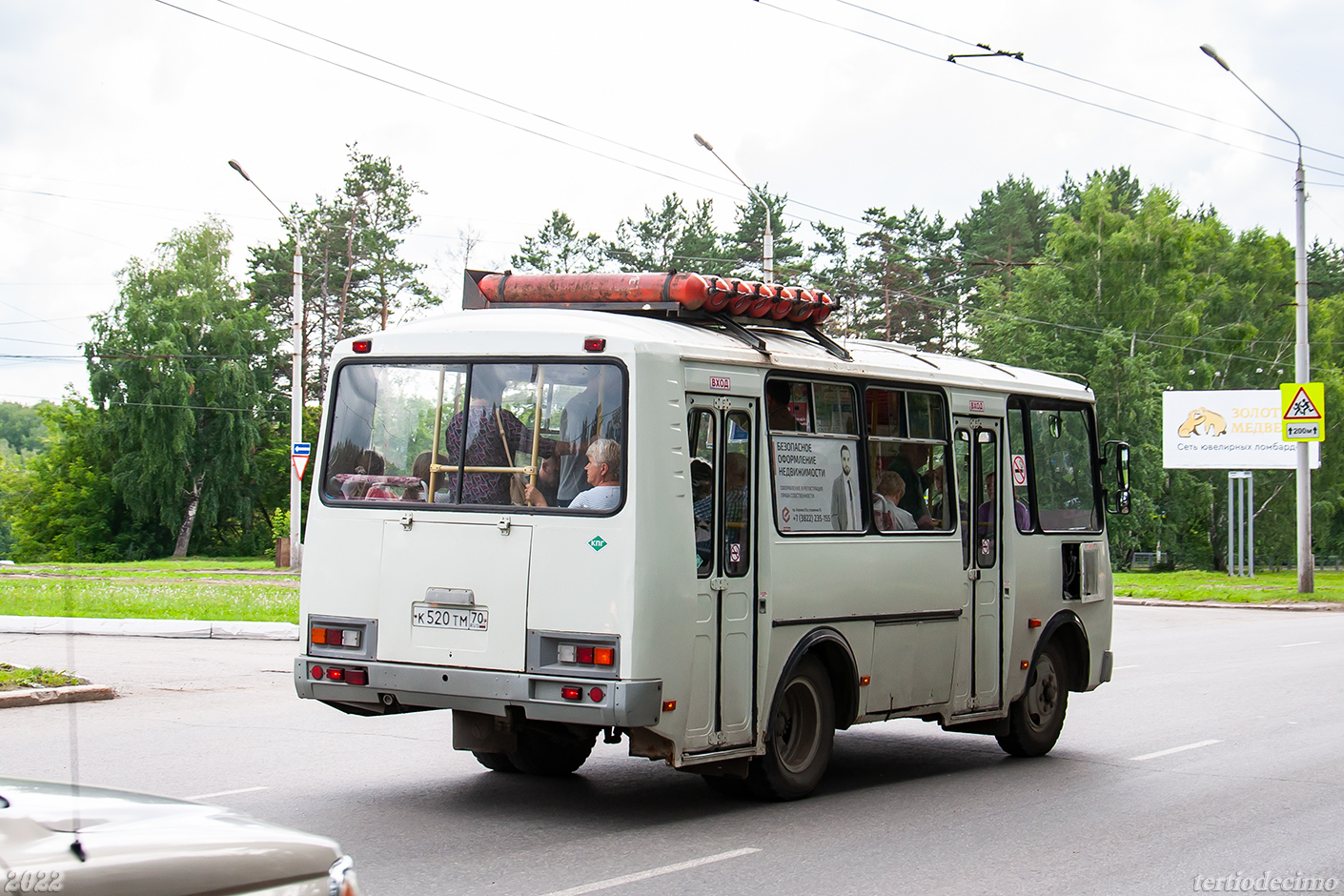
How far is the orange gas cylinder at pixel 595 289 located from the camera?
874cm

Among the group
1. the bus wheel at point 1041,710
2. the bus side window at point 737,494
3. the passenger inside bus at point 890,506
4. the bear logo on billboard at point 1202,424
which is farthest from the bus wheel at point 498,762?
the bear logo on billboard at point 1202,424

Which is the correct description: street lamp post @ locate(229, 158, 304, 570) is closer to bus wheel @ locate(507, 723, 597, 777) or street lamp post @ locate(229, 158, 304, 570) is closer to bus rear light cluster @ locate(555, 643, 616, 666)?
bus wheel @ locate(507, 723, 597, 777)

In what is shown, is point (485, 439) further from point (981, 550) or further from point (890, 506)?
point (981, 550)

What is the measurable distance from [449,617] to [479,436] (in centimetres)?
103

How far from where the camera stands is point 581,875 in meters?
6.70

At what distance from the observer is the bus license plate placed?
793cm

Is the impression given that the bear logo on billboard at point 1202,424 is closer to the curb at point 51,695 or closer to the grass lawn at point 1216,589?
the grass lawn at point 1216,589

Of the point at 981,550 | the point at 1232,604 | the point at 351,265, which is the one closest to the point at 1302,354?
the point at 1232,604

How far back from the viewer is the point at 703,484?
8250mm

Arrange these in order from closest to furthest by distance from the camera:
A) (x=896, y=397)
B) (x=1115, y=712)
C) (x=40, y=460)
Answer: (x=896, y=397) → (x=1115, y=712) → (x=40, y=460)

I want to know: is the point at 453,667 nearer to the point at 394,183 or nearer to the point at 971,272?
the point at 394,183

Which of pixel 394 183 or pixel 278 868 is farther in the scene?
pixel 394 183

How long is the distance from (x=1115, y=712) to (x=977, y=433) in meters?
4.35

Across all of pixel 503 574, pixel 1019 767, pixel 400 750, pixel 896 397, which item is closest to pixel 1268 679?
pixel 1019 767
